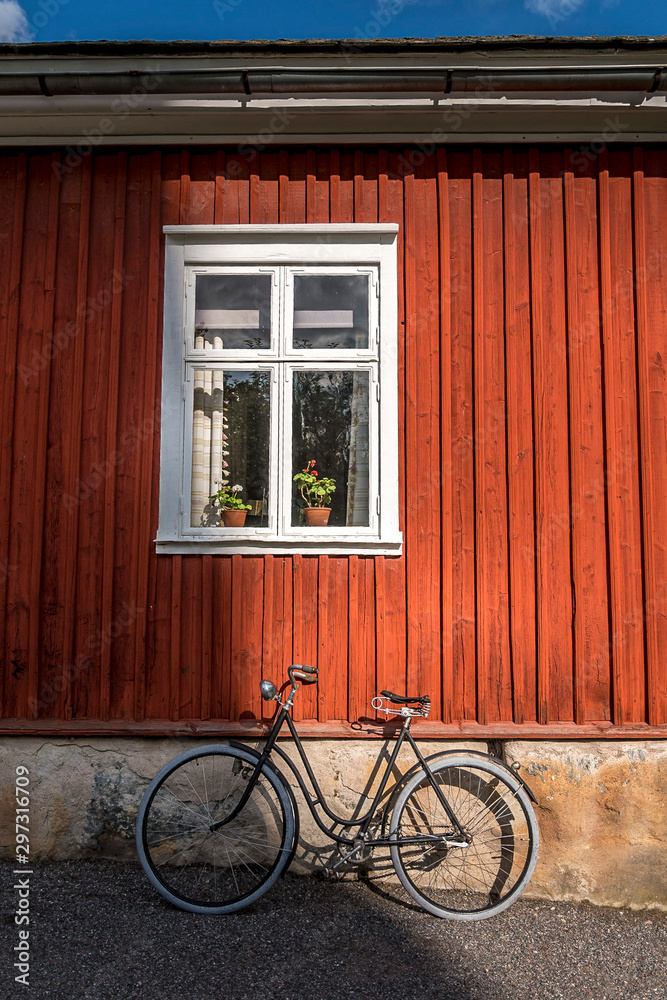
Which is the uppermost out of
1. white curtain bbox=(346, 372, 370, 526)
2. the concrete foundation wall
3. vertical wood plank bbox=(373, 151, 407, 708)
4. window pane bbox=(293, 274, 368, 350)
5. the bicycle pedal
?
window pane bbox=(293, 274, 368, 350)

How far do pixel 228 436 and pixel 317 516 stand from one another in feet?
2.39

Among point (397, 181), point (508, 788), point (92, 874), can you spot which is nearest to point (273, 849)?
point (92, 874)

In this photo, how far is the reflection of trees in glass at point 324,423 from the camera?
14.3 feet

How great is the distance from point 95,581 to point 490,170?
3399mm

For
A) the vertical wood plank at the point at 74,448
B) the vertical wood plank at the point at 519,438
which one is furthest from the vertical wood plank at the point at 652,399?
the vertical wood plank at the point at 74,448

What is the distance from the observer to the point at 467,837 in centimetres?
377

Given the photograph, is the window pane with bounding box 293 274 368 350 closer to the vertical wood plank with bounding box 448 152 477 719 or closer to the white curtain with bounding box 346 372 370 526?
the white curtain with bounding box 346 372 370 526

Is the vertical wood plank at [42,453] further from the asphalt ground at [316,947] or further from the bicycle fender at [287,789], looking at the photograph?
the bicycle fender at [287,789]

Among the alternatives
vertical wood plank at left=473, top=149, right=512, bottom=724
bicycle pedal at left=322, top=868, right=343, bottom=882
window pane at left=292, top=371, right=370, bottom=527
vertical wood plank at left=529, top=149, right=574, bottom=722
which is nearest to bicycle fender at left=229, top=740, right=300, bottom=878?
bicycle pedal at left=322, top=868, right=343, bottom=882

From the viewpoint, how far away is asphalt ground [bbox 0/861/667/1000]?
3.10m

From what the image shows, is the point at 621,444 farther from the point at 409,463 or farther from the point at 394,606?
the point at 394,606

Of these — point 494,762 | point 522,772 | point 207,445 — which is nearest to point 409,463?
point 207,445

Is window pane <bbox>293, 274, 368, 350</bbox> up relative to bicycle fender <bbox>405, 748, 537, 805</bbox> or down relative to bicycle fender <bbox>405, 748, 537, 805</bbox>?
up

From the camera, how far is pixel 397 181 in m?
4.45
